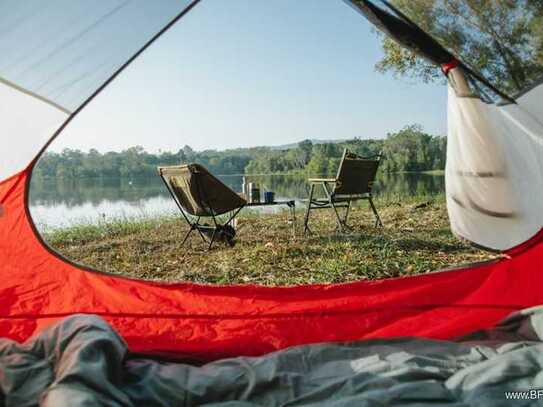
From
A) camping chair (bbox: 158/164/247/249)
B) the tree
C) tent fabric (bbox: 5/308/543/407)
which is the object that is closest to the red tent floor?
tent fabric (bbox: 5/308/543/407)

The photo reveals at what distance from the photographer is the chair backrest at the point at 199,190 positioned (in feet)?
13.2

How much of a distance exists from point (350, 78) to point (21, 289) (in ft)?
85.4

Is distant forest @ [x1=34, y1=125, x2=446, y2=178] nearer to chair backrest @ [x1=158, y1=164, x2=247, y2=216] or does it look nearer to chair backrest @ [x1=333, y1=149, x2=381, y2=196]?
chair backrest @ [x1=333, y1=149, x2=381, y2=196]

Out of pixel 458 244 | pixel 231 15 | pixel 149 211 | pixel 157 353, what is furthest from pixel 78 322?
pixel 231 15

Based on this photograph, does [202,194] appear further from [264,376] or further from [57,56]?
[264,376]

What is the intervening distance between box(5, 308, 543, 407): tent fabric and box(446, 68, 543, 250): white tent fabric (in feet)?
1.54

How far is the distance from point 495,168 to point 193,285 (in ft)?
4.37

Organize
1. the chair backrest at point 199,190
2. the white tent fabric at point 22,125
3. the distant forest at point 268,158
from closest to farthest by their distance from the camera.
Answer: the white tent fabric at point 22,125, the chair backrest at point 199,190, the distant forest at point 268,158

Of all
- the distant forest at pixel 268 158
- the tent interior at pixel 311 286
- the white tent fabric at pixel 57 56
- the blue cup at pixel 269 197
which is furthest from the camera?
the distant forest at pixel 268 158

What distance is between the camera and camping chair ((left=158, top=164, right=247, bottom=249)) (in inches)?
159

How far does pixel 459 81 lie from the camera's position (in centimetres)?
183

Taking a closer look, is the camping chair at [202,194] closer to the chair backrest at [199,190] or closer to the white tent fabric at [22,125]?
the chair backrest at [199,190]

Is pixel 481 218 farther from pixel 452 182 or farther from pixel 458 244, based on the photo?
pixel 458 244

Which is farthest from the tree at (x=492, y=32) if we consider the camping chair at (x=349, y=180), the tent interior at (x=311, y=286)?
the camping chair at (x=349, y=180)
